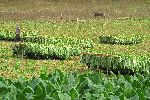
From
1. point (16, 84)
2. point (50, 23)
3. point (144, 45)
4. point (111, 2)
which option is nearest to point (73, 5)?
point (111, 2)

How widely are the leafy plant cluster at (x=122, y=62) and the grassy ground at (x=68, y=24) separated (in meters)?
2.15

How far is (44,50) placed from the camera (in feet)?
87.8

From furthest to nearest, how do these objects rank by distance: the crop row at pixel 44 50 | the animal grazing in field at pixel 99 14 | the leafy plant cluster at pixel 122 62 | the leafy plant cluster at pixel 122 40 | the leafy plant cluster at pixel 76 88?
the animal grazing in field at pixel 99 14, the leafy plant cluster at pixel 122 40, the crop row at pixel 44 50, the leafy plant cluster at pixel 122 62, the leafy plant cluster at pixel 76 88

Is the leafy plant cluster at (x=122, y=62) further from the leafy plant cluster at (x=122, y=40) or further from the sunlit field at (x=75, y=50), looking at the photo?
the leafy plant cluster at (x=122, y=40)

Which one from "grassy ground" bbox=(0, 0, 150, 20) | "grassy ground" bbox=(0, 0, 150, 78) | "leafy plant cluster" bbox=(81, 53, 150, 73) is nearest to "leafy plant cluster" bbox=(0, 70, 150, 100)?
"leafy plant cluster" bbox=(81, 53, 150, 73)

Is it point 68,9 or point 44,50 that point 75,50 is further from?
point 68,9

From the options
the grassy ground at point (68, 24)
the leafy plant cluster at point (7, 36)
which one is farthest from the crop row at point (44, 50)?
the leafy plant cluster at point (7, 36)

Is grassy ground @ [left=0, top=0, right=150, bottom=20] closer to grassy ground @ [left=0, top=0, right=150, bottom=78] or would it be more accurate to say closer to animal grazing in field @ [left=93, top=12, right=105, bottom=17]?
A: grassy ground @ [left=0, top=0, right=150, bottom=78]

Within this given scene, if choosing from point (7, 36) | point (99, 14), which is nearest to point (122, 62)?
point (7, 36)

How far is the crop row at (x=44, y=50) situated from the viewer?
26625mm

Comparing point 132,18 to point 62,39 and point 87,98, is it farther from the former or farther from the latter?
point 87,98

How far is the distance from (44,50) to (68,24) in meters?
21.1

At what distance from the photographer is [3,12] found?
2243 inches

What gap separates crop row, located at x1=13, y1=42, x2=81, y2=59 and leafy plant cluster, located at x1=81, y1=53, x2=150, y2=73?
16.0 feet
